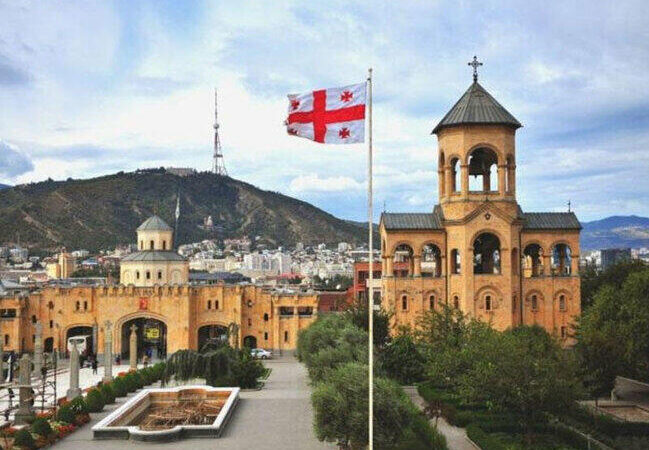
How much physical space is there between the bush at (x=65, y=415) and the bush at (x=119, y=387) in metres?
7.04

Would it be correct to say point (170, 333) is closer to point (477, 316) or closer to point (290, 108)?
point (477, 316)

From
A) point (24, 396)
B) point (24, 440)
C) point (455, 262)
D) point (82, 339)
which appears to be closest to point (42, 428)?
point (24, 440)

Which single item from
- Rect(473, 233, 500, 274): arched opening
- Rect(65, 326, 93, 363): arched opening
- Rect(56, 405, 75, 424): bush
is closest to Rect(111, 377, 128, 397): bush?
Rect(56, 405, 75, 424): bush

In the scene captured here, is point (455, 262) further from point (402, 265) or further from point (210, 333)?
point (402, 265)

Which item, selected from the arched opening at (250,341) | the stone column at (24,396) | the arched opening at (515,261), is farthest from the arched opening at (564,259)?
the stone column at (24,396)

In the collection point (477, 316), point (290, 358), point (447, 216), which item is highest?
point (447, 216)

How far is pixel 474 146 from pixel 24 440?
29.3m

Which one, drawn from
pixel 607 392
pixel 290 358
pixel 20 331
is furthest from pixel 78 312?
pixel 607 392

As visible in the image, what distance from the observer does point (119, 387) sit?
124 ft

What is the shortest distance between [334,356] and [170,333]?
29558 mm

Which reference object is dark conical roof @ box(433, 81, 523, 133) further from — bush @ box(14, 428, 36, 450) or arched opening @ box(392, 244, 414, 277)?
bush @ box(14, 428, 36, 450)

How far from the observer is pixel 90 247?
155 meters

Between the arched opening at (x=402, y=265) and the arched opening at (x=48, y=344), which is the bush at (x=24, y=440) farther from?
the arched opening at (x=48, y=344)

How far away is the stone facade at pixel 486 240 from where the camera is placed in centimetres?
4516
